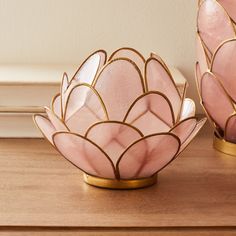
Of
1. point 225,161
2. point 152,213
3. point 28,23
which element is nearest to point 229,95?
point 225,161

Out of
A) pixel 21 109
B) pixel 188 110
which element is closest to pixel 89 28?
pixel 21 109

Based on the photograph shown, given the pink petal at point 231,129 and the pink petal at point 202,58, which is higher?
the pink petal at point 202,58

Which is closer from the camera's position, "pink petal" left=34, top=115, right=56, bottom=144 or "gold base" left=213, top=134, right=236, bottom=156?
"pink petal" left=34, top=115, right=56, bottom=144

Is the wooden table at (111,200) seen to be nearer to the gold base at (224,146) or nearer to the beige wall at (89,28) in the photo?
the gold base at (224,146)

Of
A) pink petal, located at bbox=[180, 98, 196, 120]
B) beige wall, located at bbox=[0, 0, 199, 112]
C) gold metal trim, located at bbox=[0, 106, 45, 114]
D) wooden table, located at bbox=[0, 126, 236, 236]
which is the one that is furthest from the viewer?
beige wall, located at bbox=[0, 0, 199, 112]

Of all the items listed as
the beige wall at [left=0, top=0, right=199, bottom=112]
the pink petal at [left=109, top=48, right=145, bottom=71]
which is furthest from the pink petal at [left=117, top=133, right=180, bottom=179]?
the beige wall at [left=0, top=0, right=199, bottom=112]

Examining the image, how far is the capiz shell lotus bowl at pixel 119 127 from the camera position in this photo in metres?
0.55

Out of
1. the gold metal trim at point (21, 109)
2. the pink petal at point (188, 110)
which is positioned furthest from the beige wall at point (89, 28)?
the pink petal at point (188, 110)

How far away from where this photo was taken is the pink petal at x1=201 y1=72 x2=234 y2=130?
2.18ft

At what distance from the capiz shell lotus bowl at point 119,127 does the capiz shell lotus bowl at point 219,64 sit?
9 cm

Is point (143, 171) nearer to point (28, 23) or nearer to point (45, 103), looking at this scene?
point (45, 103)

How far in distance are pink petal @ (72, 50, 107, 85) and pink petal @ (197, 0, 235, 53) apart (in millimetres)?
119

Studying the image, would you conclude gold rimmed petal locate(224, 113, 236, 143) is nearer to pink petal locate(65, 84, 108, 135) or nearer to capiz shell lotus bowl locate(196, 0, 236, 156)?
capiz shell lotus bowl locate(196, 0, 236, 156)

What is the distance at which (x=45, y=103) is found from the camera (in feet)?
2.39
